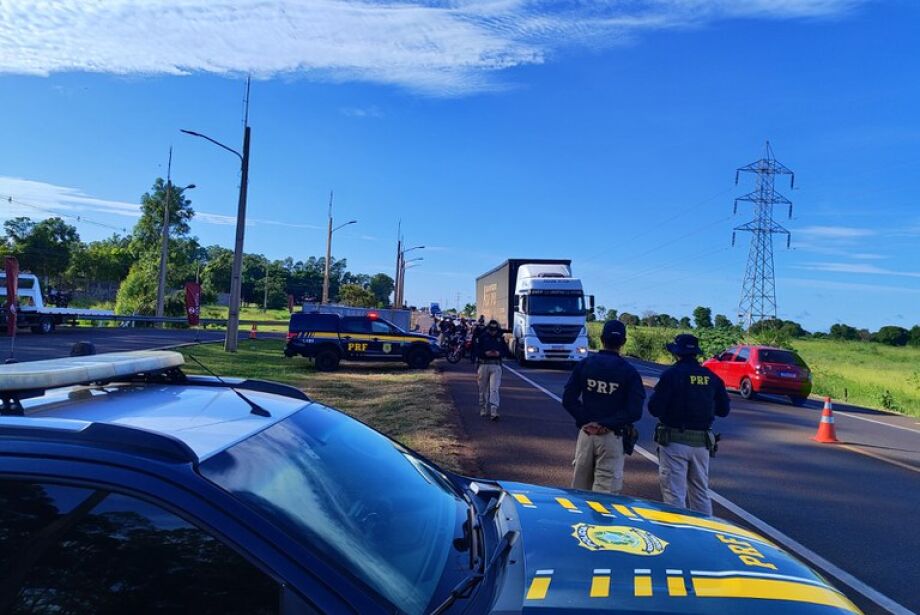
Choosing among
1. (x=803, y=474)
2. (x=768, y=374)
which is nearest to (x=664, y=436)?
(x=803, y=474)

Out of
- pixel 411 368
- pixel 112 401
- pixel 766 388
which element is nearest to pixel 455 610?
pixel 112 401

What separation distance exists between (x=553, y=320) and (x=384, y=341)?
6.34 metres

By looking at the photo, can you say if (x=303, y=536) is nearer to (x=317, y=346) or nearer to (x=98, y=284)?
(x=317, y=346)

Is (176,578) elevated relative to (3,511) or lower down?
lower down

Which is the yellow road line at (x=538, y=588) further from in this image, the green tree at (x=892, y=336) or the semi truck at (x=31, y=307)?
the green tree at (x=892, y=336)

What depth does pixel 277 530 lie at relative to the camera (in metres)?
1.71

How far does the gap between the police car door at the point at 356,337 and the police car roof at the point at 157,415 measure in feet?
60.5

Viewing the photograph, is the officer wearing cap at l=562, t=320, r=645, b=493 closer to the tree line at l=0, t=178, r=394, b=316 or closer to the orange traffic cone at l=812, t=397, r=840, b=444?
the orange traffic cone at l=812, t=397, r=840, b=444

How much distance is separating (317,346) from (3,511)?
19.6 metres

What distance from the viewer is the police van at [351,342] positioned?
68.4ft

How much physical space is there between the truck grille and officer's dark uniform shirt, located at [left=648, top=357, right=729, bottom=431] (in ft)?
60.3

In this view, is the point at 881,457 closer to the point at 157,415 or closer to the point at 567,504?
the point at 567,504

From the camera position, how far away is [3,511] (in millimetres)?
1663

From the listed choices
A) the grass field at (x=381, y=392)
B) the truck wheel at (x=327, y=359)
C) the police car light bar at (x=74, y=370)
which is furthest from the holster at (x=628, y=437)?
the truck wheel at (x=327, y=359)
